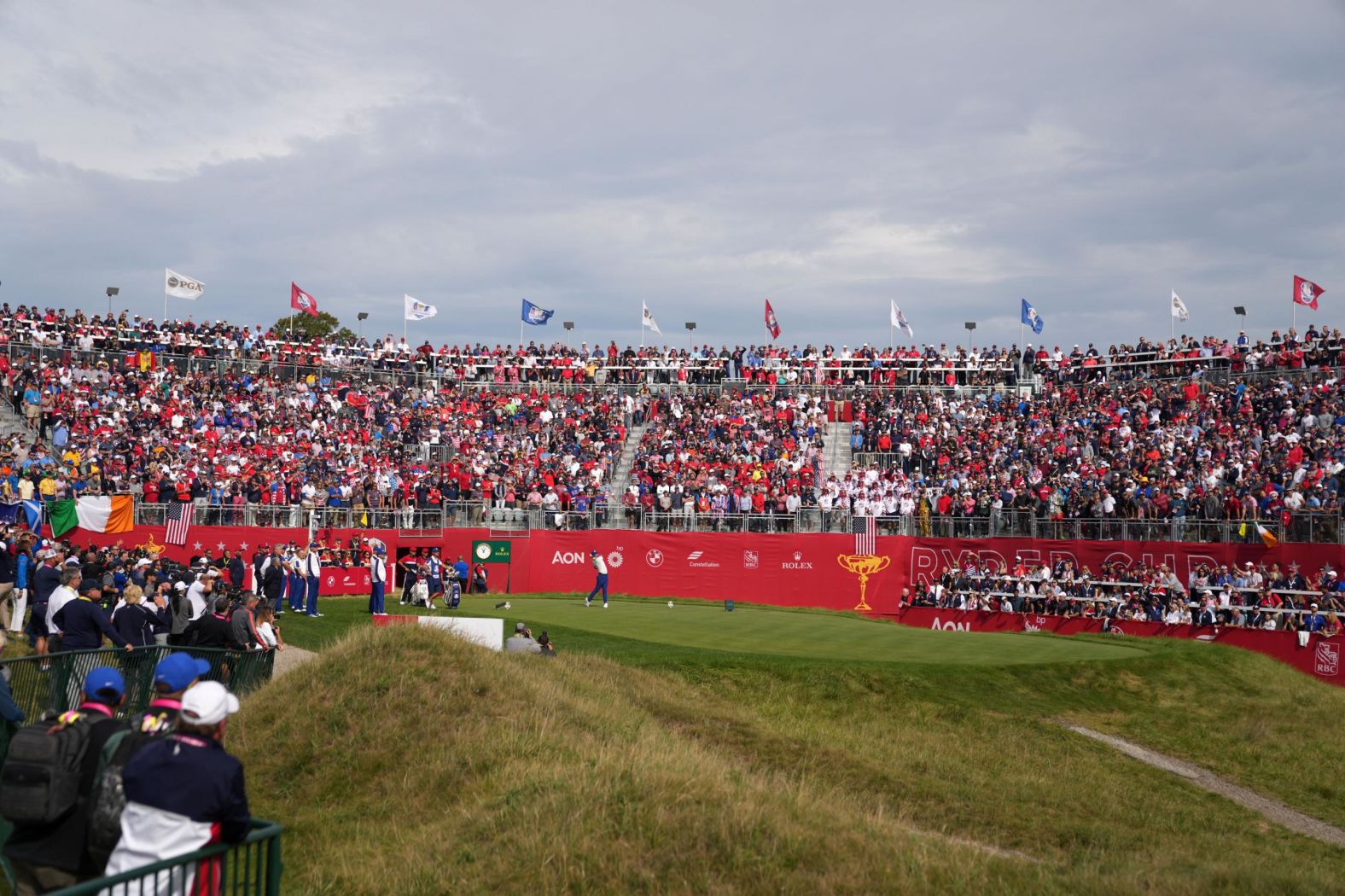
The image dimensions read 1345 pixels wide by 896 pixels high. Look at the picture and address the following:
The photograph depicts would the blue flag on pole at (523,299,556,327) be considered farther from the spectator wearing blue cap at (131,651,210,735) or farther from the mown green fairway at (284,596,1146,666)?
the spectator wearing blue cap at (131,651,210,735)

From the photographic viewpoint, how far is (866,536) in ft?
140

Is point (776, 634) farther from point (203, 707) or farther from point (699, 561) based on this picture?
point (203, 707)

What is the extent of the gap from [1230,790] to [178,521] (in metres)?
32.1

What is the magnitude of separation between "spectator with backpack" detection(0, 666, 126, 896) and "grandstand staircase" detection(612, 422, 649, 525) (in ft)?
128

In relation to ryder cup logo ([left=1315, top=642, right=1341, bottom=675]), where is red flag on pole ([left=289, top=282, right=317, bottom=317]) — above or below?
above

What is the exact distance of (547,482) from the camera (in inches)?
1839

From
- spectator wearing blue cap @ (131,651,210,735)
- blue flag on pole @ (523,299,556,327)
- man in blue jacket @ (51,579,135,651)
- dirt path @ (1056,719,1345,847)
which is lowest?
dirt path @ (1056,719,1345,847)

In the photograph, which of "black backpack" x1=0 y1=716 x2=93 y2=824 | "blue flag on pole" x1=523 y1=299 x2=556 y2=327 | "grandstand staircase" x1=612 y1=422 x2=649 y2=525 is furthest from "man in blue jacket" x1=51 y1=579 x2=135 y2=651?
"blue flag on pole" x1=523 y1=299 x2=556 y2=327

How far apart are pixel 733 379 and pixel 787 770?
3831 cm

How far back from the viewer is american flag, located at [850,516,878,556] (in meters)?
42.5

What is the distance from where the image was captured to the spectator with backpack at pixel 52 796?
7.06 m

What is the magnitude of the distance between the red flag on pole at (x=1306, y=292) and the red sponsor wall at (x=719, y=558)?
18117 millimetres

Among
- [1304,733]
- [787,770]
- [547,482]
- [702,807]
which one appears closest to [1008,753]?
[787,770]

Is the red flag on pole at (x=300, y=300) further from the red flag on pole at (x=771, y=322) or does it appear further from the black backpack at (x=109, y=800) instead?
the black backpack at (x=109, y=800)
